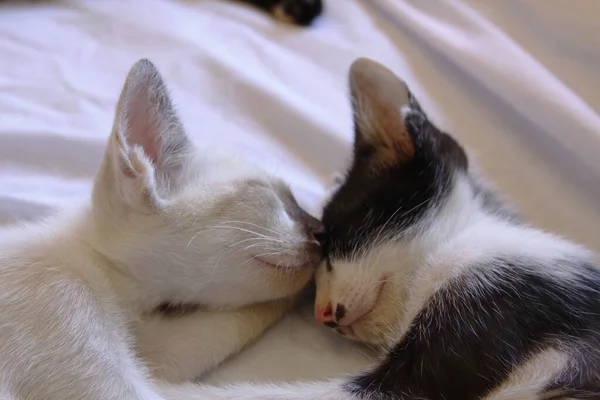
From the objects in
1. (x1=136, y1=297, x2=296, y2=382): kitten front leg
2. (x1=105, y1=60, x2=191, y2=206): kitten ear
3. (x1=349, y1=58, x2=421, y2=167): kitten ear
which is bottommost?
(x1=136, y1=297, x2=296, y2=382): kitten front leg

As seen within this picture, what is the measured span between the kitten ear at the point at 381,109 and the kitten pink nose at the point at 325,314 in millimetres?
237

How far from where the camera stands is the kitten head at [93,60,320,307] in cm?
88

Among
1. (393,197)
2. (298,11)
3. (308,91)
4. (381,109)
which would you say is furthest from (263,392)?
(298,11)

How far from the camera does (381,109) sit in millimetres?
1066

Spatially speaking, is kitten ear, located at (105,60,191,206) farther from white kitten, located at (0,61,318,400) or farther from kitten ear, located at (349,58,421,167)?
kitten ear, located at (349,58,421,167)

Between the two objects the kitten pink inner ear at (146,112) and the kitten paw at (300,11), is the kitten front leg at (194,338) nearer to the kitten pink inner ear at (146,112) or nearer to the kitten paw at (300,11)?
the kitten pink inner ear at (146,112)

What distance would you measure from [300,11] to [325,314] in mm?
929

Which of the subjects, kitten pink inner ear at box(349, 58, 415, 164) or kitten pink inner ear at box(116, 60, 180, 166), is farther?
kitten pink inner ear at box(349, 58, 415, 164)

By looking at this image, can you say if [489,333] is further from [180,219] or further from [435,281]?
[180,219]

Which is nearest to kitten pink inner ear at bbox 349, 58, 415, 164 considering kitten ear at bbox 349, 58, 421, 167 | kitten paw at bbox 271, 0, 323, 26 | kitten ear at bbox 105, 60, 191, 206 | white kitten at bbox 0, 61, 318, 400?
kitten ear at bbox 349, 58, 421, 167

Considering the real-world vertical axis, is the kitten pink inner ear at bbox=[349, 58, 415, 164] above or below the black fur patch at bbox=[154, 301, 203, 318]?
above

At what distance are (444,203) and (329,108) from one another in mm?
466

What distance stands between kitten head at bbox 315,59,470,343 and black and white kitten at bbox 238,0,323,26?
0.63 m

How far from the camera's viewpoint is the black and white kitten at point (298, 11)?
166 centimetres
